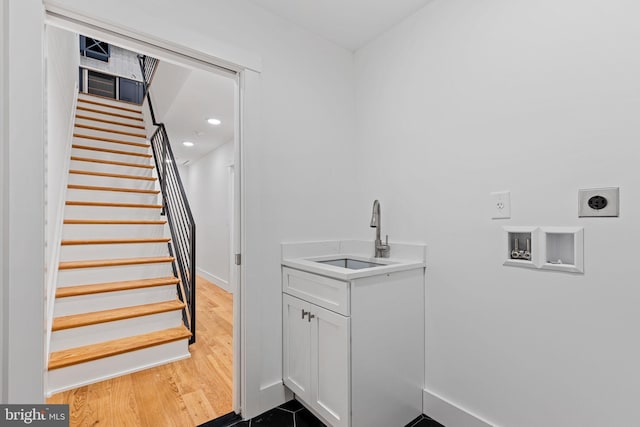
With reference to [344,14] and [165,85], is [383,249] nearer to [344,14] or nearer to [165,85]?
[344,14]

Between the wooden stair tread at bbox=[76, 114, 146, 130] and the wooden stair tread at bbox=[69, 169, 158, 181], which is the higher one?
the wooden stair tread at bbox=[76, 114, 146, 130]

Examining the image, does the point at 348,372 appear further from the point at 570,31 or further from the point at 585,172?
the point at 570,31

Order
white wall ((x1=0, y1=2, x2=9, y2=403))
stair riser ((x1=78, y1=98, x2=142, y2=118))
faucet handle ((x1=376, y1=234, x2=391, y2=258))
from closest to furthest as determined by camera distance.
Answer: white wall ((x1=0, y1=2, x2=9, y2=403))
faucet handle ((x1=376, y1=234, x2=391, y2=258))
stair riser ((x1=78, y1=98, x2=142, y2=118))

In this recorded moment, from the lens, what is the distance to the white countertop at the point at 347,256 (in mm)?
1490

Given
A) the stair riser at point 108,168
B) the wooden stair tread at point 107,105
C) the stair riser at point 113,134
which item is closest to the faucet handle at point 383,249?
the stair riser at point 108,168

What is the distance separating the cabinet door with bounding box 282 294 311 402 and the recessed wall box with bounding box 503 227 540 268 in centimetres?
107

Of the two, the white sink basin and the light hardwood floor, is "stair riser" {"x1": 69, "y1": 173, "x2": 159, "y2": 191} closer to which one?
the light hardwood floor

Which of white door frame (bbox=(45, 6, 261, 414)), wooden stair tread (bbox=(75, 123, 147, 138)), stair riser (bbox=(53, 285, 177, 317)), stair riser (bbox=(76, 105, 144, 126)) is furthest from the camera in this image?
stair riser (bbox=(76, 105, 144, 126))

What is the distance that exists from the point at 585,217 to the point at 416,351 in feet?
3.51

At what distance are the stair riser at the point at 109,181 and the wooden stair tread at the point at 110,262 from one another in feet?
3.63

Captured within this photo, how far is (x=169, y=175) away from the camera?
363 centimetres

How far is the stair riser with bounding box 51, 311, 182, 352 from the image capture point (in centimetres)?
216

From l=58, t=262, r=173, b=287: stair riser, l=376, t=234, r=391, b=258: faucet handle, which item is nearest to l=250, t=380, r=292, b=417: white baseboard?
l=376, t=234, r=391, b=258: faucet handle

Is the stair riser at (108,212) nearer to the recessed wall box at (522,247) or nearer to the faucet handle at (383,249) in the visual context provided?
the faucet handle at (383,249)
